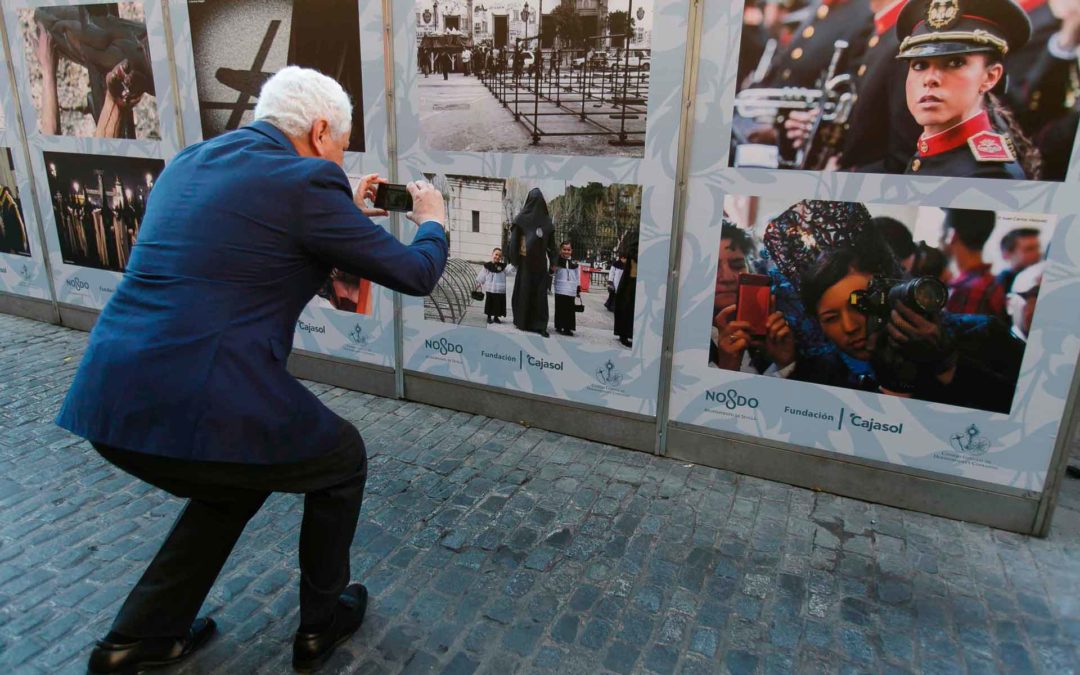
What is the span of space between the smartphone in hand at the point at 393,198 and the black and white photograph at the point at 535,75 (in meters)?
1.58

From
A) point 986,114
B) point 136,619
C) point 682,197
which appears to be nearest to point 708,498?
point 682,197

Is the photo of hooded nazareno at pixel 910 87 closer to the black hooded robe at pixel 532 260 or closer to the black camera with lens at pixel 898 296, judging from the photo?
the black camera with lens at pixel 898 296

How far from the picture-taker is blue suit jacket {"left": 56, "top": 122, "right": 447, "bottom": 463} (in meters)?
2.18

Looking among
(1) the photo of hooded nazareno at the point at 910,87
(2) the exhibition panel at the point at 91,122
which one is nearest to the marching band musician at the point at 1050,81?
(1) the photo of hooded nazareno at the point at 910,87

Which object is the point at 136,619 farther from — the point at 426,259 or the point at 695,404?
the point at 695,404

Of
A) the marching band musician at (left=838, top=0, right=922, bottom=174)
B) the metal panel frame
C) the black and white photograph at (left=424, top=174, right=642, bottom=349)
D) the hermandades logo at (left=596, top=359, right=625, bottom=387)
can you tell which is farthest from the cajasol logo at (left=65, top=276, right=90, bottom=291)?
the marching band musician at (left=838, top=0, right=922, bottom=174)

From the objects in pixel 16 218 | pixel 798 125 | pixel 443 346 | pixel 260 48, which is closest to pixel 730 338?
pixel 798 125

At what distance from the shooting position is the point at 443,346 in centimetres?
508

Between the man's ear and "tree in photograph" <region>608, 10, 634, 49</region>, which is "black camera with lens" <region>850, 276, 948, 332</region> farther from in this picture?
the man's ear

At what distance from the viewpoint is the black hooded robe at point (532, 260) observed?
4.46 meters

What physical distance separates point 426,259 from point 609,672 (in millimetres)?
1693

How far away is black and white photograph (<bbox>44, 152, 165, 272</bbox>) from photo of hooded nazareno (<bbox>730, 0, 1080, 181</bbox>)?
16.0 ft

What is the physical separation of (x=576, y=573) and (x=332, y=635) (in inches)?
44.3

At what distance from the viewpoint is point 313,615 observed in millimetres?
2664
